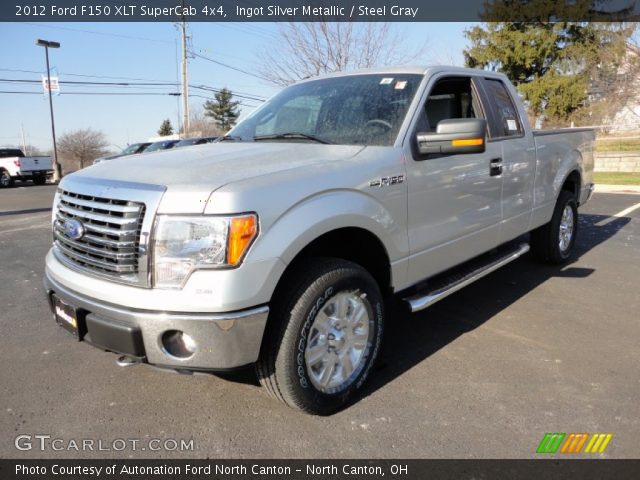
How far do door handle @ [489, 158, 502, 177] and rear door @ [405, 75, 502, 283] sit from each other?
0.02 metres

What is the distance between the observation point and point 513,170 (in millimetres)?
4051

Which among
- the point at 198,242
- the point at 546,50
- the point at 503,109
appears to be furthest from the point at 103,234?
the point at 546,50

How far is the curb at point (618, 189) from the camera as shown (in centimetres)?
1273

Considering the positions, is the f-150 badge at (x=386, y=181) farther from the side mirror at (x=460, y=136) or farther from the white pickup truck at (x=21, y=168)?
the white pickup truck at (x=21, y=168)

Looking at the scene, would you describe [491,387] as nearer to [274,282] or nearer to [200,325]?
[274,282]

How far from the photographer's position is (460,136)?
2818 millimetres

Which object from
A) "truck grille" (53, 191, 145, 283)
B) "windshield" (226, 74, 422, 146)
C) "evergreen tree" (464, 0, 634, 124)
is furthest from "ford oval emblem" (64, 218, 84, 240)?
"evergreen tree" (464, 0, 634, 124)

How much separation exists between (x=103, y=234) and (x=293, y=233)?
0.91 meters

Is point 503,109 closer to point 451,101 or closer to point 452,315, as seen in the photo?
point 451,101

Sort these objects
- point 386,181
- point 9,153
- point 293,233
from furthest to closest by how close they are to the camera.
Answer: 1. point 9,153
2. point 386,181
3. point 293,233

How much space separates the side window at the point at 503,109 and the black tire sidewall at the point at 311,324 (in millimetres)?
2094

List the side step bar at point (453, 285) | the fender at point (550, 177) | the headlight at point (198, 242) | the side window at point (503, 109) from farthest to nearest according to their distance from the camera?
the fender at point (550, 177)
the side window at point (503, 109)
the side step bar at point (453, 285)
the headlight at point (198, 242)

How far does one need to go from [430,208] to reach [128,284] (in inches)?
74.2

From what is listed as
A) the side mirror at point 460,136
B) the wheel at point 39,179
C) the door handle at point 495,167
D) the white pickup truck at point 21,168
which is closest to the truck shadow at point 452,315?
the door handle at point 495,167
